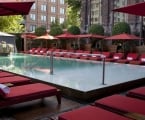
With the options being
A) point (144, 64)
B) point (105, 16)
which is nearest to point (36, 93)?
point (144, 64)

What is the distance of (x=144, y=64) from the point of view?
15141 millimetres

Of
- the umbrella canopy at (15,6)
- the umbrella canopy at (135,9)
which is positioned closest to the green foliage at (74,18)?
the umbrella canopy at (15,6)

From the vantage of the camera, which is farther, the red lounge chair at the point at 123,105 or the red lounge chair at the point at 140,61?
the red lounge chair at the point at 140,61

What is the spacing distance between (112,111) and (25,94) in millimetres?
2260

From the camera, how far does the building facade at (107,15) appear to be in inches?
Result: 874

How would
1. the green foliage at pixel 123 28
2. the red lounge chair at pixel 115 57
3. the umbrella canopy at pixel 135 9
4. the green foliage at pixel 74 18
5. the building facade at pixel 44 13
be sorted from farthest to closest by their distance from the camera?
1. the building facade at pixel 44 13
2. the green foliage at pixel 74 18
3. the green foliage at pixel 123 28
4. the red lounge chair at pixel 115 57
5. the umbrella canopy at pixel 135 9

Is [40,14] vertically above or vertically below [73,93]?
above

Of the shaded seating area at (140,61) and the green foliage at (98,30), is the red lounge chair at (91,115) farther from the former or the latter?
the green foliage at (98,30)

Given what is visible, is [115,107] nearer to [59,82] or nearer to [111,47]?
[59,82]

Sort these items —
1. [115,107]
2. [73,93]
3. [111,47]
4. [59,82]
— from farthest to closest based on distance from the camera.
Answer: [111,47] → [59,82] → [73,93] → [115,107]

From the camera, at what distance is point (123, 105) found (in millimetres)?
5234

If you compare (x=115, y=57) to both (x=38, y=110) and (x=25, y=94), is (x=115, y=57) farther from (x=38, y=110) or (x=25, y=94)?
(x=25, y=94)

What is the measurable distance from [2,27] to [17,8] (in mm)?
27238

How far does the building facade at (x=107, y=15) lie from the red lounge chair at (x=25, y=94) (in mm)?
16707
